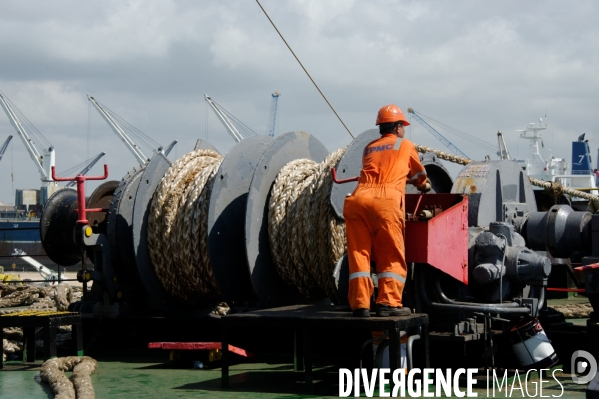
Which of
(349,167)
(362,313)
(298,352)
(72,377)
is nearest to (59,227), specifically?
(72,377)

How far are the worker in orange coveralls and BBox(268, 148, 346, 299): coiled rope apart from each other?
1.30 metres

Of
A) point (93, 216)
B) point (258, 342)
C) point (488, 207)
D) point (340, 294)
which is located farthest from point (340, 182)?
point (93, 216)

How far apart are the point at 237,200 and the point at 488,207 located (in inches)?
96.5

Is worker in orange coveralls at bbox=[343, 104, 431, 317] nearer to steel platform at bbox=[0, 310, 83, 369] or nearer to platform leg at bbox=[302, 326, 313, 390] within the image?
platform leg at bbox=[302, 326, 313, 390]

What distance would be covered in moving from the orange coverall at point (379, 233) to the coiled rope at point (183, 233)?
96.3 inches

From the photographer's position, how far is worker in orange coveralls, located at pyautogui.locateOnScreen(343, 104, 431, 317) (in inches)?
264

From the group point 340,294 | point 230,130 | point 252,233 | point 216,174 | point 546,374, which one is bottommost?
point 546,374

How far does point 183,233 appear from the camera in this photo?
9125 millimetres

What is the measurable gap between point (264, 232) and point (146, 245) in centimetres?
131

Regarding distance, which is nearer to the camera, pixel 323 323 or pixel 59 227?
pixel 323 323

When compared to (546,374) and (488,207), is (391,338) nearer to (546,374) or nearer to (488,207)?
(546,374)

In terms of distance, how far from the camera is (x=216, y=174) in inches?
355

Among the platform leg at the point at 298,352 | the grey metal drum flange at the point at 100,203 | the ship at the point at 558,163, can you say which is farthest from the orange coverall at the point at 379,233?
the ship at the point at 558,163

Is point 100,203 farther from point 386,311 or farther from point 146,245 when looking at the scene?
point 386,311
